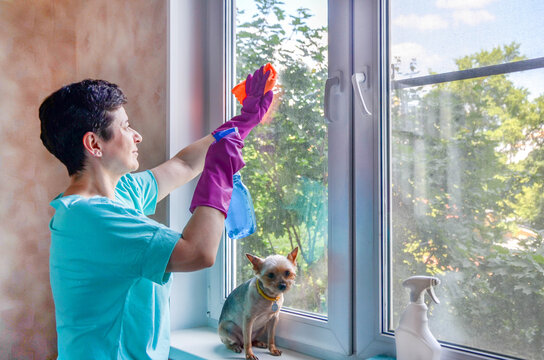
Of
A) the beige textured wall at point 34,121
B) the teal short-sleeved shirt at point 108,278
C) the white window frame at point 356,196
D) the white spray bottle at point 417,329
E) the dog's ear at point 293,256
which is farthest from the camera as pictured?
the beige textured wall at point 34,121

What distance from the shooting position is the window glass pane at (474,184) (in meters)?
0.94

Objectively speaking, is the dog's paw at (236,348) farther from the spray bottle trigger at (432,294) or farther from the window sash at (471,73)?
the window sash at (471,73)

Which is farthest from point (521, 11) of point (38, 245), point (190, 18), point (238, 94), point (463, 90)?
point (38, 245)

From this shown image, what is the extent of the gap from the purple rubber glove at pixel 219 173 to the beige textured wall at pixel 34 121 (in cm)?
69

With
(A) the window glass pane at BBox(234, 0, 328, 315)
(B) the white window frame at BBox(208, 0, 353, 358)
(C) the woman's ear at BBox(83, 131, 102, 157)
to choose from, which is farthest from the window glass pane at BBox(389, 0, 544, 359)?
(C) the woman's ear at BBox(83, 131, 102, 157)

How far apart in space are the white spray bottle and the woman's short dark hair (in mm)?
723

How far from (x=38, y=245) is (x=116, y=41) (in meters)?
0.68

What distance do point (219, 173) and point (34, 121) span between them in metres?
0.76

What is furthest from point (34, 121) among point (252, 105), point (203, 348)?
point (203, 348)

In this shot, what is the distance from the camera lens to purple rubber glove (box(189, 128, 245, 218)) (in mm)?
938

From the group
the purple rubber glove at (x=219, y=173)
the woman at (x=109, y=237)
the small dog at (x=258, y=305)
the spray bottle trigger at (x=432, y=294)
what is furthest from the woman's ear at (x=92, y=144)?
the spray bottle trigger at (x=432, y=294)

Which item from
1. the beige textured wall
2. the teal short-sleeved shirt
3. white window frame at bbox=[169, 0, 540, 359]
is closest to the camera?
the teal short-sleeved shirt

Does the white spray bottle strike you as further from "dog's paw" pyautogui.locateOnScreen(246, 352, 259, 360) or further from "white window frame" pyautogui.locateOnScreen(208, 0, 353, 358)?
"dog's paw" pyautogui.locateOnScreen(246, 352, 259, 360)

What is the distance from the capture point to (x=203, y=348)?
1432mm
